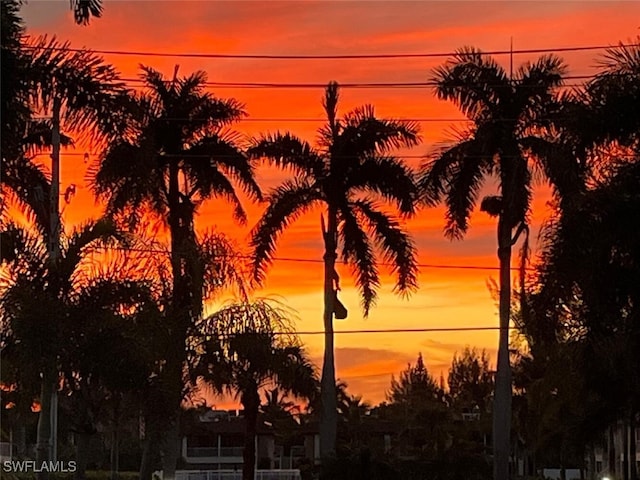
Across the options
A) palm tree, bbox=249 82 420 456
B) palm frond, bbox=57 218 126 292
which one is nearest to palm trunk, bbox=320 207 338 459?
palm tree, bbox=249 82 420 456

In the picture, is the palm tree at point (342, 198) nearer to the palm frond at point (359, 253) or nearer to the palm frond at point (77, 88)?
the palm frond at point (359, 253)

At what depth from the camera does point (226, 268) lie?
101 ft

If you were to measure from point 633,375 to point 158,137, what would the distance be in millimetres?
15362

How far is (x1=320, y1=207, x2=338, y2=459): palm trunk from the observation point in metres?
37.1

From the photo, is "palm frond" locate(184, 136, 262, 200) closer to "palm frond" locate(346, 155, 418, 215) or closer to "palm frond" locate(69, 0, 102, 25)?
"palm frond" locate(346, 155, 418, 215)

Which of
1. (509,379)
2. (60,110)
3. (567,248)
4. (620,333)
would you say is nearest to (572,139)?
(567,248)

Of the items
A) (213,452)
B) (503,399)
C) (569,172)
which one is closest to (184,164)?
(503,399)

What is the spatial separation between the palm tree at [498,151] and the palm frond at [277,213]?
11.9 feet

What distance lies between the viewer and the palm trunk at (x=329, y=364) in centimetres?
3706

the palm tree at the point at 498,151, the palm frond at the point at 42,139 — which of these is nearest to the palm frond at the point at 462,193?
the palm tree at the point at 498,151

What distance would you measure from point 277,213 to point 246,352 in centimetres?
823

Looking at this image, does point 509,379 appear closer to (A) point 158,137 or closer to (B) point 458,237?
(B) point 458,237

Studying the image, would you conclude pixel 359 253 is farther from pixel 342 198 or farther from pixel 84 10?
pixel 84 10

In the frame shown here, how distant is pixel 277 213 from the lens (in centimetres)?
3759
